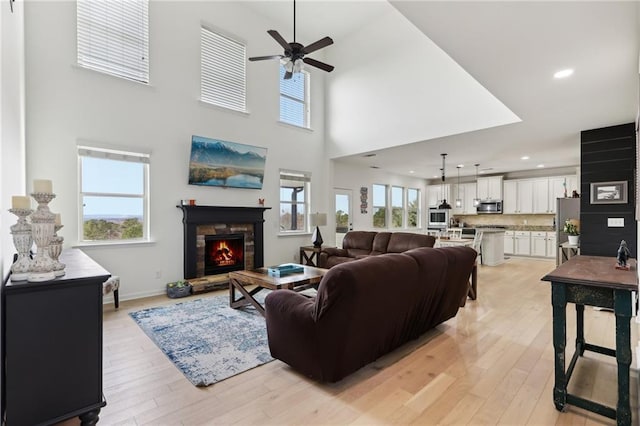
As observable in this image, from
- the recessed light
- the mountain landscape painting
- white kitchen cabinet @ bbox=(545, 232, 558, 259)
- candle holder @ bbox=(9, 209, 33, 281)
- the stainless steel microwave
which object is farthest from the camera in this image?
the stainless steel microwave

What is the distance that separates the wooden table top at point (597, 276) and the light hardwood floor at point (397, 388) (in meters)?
0.85

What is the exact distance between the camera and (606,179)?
15.1 ft

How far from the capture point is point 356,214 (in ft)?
28.5

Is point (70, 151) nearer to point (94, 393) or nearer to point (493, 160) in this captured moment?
point (94, 393)

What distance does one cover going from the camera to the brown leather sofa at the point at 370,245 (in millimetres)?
5840

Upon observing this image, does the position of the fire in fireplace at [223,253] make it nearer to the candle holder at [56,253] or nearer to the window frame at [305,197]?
the window frame at [305,197]

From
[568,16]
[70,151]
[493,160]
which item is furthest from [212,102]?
[493,160]

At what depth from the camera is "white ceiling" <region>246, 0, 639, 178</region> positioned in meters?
2.06

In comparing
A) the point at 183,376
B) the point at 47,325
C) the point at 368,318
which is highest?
the point at 47,325

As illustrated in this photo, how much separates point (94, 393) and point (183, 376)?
2.37ft

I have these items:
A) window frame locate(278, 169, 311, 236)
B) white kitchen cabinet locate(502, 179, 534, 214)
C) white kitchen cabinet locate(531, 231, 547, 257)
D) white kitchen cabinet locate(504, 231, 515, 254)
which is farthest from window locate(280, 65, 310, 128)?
white kitchen cabinet locate(531, 231, 547, 257)

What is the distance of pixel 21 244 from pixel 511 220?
11.4 metres

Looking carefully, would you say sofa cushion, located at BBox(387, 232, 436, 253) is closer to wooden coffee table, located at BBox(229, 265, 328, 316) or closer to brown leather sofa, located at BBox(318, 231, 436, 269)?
brown leather sofa, located at BBox(318, 231, 436, 269)

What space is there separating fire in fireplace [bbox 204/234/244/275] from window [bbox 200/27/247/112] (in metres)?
2.47
